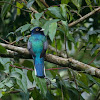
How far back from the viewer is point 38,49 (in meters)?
4.30

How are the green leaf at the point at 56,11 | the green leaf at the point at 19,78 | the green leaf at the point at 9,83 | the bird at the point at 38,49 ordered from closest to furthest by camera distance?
the green leaf at the point at 9,83
the green leaf at the point at 19,78
the green leaf at the point at 56,11
the bird at the point at 38,49

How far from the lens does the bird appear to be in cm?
389

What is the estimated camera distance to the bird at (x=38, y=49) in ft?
12.8

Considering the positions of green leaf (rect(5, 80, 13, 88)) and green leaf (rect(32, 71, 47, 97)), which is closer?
green leaf (rect(5, 80, 13, 88))

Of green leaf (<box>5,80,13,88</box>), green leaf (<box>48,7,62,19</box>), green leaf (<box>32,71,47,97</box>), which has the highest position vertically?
green leaf (<box>48,7,62,19</box>)

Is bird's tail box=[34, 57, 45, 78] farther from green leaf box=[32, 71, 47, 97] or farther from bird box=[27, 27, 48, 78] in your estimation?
green leaf box=[32, 71, 47, 97]

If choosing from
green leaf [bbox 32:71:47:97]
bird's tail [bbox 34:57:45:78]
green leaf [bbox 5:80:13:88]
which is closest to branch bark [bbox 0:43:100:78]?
bird's tail [bbox 34:57:45:78]

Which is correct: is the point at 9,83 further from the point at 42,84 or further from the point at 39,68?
the point at 39,68

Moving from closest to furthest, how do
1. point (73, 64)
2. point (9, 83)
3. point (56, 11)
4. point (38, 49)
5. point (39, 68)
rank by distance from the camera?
point (9, 83) < point (56, 11) < point (73, 64) < point (39, 68) < point (38, 49)

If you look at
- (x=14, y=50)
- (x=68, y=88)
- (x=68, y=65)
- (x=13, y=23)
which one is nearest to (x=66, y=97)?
(x=68, y=88)

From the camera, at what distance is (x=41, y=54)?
414 cm

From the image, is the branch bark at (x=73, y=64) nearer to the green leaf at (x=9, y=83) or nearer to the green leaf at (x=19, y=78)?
A: the green leaf at (x=19, y=78)

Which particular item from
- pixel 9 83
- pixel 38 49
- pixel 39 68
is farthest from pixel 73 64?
pixel 9 83

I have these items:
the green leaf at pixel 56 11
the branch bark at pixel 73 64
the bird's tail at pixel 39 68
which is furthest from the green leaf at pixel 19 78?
the green leaf at pixel 56 11
